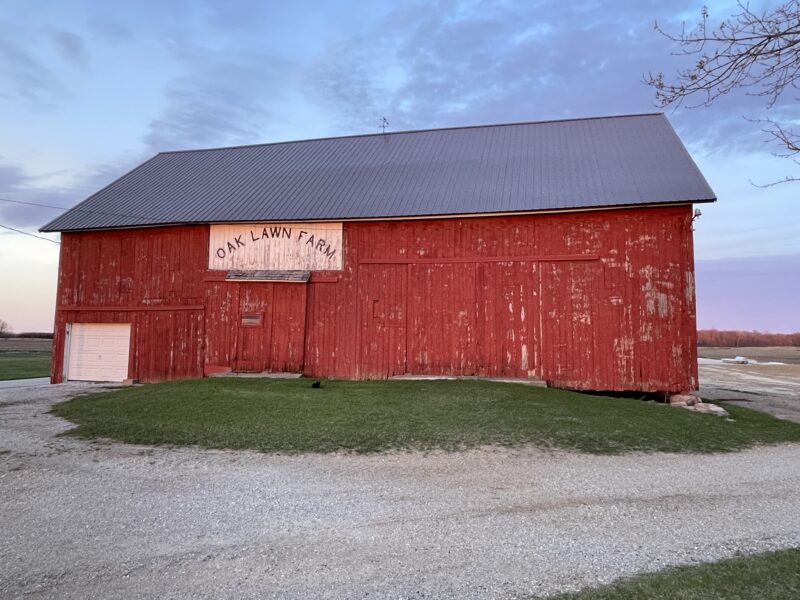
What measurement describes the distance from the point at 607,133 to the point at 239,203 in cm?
1293

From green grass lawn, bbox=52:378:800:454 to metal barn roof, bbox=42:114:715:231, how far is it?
5596 mm

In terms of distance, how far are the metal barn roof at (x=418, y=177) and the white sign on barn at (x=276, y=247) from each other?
1.27 ft

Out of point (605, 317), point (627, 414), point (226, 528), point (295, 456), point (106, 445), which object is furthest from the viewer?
point (605, 317)

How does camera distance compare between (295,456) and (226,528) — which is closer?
(226,528)

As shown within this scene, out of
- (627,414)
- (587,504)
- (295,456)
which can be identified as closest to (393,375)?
(627,414)

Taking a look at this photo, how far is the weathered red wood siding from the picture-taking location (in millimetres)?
14734

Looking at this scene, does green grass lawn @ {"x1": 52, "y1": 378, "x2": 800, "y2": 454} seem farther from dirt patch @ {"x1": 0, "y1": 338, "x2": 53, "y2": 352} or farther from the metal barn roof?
dirt patch @ {"x1": 0, "y1": 338, "x2": 53, "y2": 352}

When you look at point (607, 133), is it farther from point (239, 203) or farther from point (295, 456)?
point (295, 456)

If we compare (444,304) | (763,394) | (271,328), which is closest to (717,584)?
(444,304)

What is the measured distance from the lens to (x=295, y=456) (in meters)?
8.19

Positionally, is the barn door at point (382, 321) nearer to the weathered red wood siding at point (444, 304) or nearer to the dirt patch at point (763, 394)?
the weathered red wood siding at point (444, 304)

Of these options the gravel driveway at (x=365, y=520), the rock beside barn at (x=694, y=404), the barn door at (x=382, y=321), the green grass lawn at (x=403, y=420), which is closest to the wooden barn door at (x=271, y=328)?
the barn door at (x=382, y=321)

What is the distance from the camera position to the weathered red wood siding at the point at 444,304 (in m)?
14.7

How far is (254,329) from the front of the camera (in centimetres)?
1733
